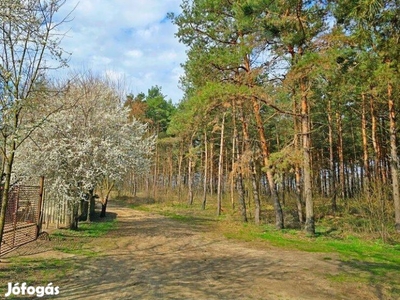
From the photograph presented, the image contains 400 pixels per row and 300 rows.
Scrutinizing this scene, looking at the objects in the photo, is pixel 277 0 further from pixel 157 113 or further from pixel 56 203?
pixel 157 113

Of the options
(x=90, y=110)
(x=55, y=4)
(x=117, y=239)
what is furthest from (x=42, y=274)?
(x=90, y=110)

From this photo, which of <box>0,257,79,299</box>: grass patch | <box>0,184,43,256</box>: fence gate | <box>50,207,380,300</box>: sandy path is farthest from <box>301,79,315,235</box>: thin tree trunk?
<box>0,184,43,256</box>: fence gate

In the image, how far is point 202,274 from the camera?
276 inches

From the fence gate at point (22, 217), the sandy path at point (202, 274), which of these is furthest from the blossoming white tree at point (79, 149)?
the sandy path at point (202, 274)

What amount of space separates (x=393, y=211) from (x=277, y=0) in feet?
32.7

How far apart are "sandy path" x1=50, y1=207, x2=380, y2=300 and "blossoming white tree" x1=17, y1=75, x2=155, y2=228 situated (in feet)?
8.31

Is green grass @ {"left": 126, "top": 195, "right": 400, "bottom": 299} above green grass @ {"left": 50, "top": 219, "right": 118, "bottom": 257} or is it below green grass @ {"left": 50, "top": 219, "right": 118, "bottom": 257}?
below

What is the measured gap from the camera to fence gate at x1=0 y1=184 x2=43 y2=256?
8.82 m

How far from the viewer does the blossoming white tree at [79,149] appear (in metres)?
11.7

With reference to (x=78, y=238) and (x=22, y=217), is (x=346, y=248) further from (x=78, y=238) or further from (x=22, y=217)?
(x=22, y=217)

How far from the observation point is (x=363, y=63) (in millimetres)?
9695

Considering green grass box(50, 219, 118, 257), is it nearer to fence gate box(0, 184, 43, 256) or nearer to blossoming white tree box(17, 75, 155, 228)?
blossoming white tree box(17, 75, 155, 228)

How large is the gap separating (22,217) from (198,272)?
622 cm

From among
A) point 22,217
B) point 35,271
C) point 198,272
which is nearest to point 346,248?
point 198,272
